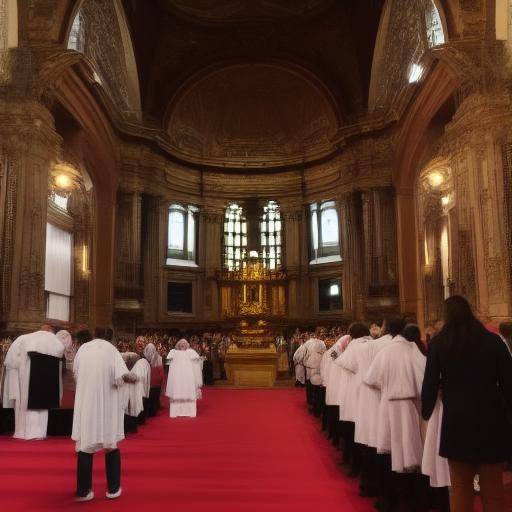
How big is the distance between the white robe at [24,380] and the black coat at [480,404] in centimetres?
709

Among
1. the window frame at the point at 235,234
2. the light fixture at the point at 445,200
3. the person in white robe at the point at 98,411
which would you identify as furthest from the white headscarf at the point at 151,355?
the light fixture at the point at 445,200

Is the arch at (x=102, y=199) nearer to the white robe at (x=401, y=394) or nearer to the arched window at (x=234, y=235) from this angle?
the arched window at (x=234, y=235)

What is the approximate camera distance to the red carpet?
5.17 metres

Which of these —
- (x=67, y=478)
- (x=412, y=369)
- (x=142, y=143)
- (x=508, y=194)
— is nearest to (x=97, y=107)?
(x=142, y=143)

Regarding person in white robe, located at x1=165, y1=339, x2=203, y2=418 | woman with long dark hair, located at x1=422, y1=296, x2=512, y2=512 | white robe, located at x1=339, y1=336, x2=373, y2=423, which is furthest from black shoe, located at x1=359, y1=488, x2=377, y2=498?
person in white robe, located at x1=165, y1=339, x2=203, y2=418

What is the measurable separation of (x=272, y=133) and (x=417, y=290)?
12455 mm

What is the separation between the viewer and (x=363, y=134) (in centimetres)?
2309

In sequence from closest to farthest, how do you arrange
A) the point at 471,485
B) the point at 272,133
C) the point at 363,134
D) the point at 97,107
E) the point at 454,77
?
the point at 471,485, the point at 454,77, the point at 97,107, the point at 363,134, the point at 272,133

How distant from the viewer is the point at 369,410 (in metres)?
5.39

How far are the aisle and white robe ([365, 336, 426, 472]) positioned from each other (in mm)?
728

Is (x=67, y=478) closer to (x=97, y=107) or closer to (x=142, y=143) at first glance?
(x=97, y=107)

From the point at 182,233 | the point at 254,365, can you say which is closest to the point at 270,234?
the point at 182,233

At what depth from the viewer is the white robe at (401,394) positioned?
4664 mm

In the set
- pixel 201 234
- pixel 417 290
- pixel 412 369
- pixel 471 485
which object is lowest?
pixel 471 485
